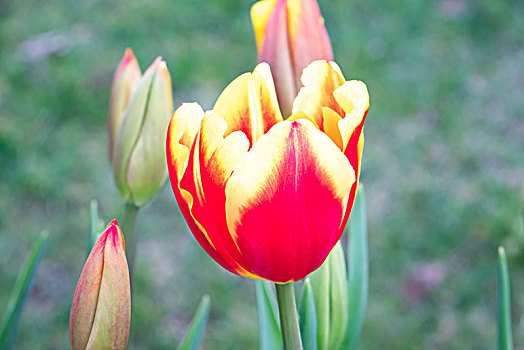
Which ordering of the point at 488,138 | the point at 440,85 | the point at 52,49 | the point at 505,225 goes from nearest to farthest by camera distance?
the point at 505,225
the point at 488,138
the point at 440,85
the point at 52,49

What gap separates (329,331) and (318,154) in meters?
0.31

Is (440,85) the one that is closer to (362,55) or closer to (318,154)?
(362,55)

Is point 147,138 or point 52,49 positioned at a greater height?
point 52,49

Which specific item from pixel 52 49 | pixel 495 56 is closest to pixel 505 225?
pixel 495 56

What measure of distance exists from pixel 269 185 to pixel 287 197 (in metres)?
0.02

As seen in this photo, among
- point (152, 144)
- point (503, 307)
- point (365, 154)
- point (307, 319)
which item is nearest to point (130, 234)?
point (152, 144)

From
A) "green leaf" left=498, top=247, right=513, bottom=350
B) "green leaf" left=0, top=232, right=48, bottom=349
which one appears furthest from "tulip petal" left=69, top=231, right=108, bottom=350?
"green leaf" left=498, top=247, right=513, bottom=350

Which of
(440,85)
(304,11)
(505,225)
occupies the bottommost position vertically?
(505,225)

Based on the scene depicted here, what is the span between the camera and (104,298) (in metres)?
0.48

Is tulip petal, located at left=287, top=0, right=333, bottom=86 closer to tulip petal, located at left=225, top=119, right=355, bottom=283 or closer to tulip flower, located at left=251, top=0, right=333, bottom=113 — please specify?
tulip flower, located at left=251, top=0, right=333, bottom=113

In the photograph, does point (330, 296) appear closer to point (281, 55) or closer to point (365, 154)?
point (281, 55)

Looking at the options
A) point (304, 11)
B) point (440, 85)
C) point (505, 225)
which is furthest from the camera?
point (440, 85)

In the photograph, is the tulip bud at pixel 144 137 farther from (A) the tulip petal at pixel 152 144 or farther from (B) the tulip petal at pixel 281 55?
(B) the tulip petal at pixel 281 55

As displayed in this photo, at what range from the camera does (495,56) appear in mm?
2541
